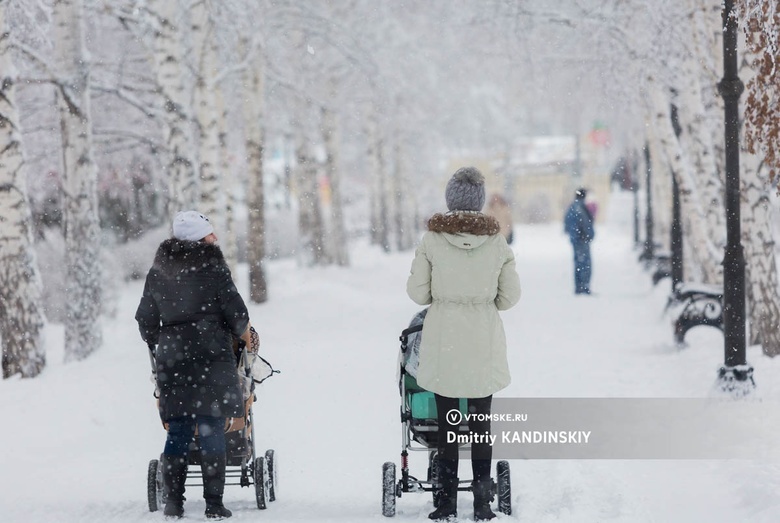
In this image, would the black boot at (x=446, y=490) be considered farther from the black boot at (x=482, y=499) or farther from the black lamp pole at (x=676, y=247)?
the black lamp pole at (x=676, y=247)

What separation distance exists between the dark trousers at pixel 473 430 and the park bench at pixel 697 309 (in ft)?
22.7

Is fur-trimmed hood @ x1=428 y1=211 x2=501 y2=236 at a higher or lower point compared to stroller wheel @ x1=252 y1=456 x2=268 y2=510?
higher

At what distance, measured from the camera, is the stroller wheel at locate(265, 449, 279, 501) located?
20.7ft

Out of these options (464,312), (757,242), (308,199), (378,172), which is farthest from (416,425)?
(378,172)

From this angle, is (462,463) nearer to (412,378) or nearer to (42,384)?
(412,378)

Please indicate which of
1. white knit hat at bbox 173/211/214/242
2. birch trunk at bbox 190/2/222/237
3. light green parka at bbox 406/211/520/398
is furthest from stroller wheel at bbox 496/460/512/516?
birch trunk at bbox 190/2/222/237

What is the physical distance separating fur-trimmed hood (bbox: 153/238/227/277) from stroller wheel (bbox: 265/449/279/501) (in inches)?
48.3

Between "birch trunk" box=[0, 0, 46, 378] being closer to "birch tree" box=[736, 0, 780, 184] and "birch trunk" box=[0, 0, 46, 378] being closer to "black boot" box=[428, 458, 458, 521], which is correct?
"black boot" box=[428, 458, 458, 521]

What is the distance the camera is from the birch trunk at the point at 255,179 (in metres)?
19.2

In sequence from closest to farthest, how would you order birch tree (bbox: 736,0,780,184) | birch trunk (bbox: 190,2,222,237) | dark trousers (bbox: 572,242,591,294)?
birch tree (bbox: 736,0,780,184) → birch trunk (bbox: 190,2,222,237) → dark trousers (bbox: 572,242,591,294)

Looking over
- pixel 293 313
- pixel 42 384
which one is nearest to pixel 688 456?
pixel 42 384

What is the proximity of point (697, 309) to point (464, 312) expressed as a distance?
23.7 ft

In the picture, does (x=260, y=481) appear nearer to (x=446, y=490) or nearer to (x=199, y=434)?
(x=199, y=434)

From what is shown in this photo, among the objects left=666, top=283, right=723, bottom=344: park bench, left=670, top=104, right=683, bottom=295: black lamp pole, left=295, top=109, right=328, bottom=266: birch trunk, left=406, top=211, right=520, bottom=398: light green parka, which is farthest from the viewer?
left=295, top=109, right=328, bottom=266: birch trunk
